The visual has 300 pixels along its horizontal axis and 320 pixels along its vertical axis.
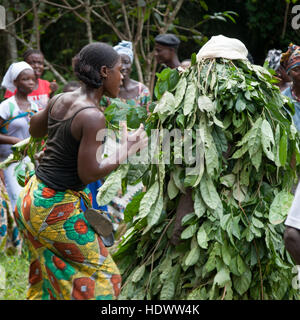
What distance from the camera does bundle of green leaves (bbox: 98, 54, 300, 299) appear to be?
10.8 feet

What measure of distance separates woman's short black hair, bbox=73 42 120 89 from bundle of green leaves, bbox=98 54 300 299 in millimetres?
468

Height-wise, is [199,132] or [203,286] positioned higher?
[199,132]

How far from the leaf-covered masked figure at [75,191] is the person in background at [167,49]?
327 cm

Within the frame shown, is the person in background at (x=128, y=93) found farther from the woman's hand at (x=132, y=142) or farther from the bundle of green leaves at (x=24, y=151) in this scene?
the woman's hand at (x=132, y=142)

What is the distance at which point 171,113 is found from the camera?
3.41 m

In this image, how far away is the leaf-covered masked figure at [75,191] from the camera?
2.95 meters

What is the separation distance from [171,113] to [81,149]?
0.71 meters

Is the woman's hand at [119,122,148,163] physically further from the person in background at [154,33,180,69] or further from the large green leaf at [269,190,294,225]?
the person in background at [154,33,180,69]

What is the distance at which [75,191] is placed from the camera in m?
3.10

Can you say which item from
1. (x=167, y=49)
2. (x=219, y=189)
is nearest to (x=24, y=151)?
(x=219, y=189)

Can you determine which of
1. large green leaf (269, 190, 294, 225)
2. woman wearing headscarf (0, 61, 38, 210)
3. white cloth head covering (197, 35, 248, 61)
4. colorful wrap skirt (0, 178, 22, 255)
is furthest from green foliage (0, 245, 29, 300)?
white cloth head covering (197, 35, 248, 61)

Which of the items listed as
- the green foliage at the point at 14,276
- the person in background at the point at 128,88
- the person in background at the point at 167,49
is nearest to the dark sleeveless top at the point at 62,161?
the green foliage at the point at 14,276

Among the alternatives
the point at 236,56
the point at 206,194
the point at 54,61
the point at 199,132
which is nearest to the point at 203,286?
the point at 206,194
